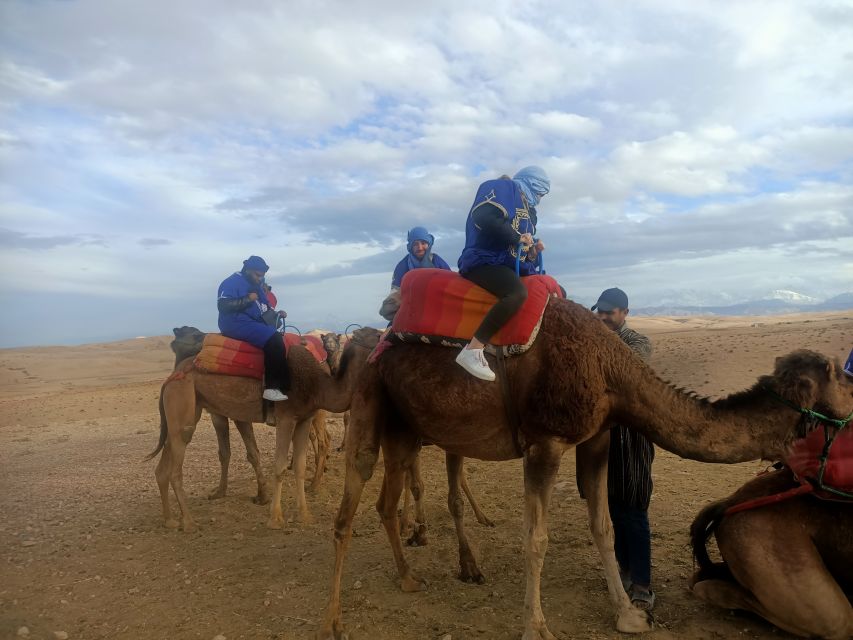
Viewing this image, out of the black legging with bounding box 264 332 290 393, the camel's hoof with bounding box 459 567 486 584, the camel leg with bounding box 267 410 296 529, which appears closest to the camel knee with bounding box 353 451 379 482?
the camel's hoof with bounding box 459 567 486 584

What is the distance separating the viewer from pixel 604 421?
4211 mm

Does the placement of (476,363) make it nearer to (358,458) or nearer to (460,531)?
(358,458)

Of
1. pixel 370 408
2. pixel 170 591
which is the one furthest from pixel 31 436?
pixel 370 408

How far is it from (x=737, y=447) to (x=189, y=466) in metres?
9.01

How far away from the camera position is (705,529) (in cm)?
429

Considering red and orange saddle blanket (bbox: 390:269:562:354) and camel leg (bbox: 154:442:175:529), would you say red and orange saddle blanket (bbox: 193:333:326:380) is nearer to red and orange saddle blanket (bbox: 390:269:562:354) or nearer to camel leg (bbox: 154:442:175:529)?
camel leg (bbox: 154:442:175:529)

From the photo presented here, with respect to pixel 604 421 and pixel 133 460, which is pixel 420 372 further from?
pixel 133 460

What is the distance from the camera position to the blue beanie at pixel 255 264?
8328 millimetres

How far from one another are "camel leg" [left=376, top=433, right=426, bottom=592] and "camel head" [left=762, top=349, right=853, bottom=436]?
2.82 meters

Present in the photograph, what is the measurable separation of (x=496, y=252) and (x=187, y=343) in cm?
585

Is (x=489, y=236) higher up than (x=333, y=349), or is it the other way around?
(x=489, y=236)

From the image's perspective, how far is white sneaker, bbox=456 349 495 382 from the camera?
13.4 feet

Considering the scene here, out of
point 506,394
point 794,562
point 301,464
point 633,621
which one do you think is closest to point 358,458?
point 506,394

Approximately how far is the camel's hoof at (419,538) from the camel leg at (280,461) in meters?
1.68
